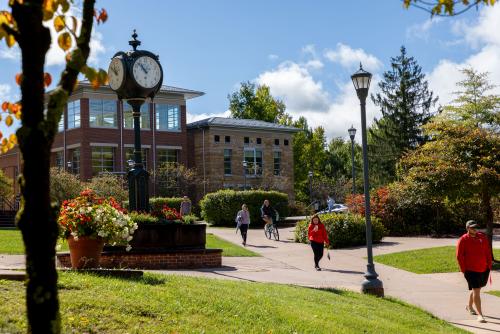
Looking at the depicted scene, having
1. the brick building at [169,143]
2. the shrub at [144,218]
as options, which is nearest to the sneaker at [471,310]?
the shrub at [144,218]

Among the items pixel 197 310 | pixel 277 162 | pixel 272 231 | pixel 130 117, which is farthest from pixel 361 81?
pixel 277 162

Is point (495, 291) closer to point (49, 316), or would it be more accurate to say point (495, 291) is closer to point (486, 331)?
point (486, 331)

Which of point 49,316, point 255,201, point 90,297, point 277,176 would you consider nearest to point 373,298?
point 90,297

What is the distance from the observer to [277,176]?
56.4 metres

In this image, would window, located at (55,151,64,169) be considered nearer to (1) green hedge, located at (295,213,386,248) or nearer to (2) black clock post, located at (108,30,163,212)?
(1) green hedge, located at (295,213,386,248)

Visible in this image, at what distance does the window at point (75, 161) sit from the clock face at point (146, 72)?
3514cm

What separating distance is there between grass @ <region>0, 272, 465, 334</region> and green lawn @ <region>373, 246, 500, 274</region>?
8265 millimetres

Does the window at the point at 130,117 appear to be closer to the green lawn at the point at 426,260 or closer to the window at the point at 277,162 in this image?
the window at the point at 277,162

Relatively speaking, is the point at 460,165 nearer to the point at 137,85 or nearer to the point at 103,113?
the point at 137,85

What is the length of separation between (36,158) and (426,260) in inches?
710

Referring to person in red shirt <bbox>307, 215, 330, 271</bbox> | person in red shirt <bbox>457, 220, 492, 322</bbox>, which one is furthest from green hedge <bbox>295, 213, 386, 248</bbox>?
person in red shirt <bbox>457, 220, 492, 322</bbox>

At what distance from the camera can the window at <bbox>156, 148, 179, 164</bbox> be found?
52.2 metres

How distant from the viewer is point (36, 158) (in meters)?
3.42

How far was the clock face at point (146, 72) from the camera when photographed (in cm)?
1536
